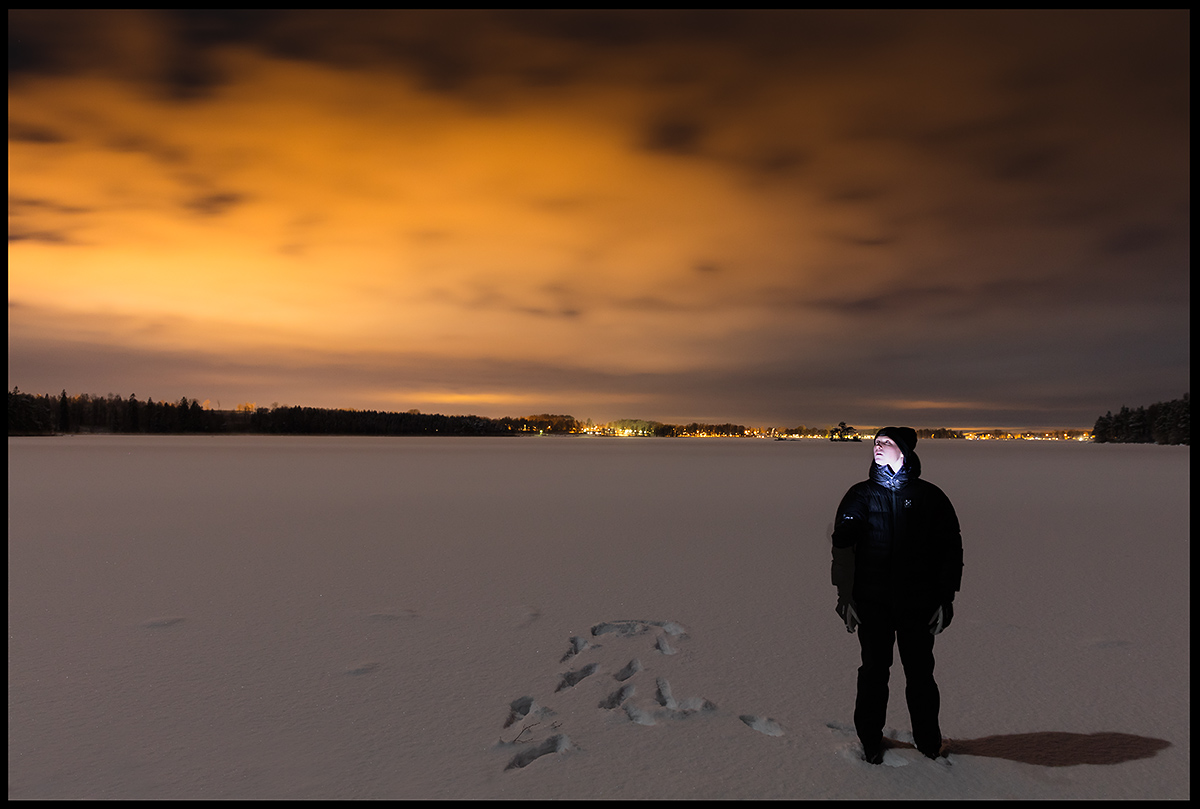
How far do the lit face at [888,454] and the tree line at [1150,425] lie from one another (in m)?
136

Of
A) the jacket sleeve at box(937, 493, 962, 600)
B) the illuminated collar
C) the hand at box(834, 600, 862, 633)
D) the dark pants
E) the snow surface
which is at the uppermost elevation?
the illuminated collar

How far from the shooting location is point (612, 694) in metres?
5.33

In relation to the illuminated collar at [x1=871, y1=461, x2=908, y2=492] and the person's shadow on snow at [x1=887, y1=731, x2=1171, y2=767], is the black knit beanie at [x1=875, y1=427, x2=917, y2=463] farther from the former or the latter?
the person's shadow on snow at [x1=887, y1=731, x2=1171, y2=767]

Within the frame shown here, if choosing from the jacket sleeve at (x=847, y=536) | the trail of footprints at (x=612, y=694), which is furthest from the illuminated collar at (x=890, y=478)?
the trail of footprints at (x=612, y=694)

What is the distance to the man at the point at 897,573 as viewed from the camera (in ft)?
14.1

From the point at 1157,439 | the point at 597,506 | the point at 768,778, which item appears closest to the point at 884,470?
the point at 768,778

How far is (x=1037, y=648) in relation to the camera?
21.2ft

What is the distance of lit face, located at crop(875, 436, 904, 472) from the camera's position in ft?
14.1

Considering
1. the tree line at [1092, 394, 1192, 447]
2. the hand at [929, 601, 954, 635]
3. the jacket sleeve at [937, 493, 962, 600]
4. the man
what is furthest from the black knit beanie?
the tree line at [1092, 394, 1192, 447]

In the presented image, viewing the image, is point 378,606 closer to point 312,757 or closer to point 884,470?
point 312,757

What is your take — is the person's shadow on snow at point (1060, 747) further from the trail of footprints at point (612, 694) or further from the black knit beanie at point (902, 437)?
the black knit beanie at point (902, 437)

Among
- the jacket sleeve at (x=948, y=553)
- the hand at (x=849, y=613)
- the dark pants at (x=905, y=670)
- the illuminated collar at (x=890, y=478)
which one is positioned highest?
the illuminated collar at (x=890, y=478)

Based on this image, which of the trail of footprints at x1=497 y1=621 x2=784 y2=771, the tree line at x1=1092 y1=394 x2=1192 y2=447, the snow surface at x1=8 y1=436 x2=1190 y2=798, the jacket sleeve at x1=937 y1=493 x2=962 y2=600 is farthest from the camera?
the tree line at x1=1092 y1=394 x2=1192 y2=447

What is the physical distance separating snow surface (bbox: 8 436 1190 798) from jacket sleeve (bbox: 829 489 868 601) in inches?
44.0
